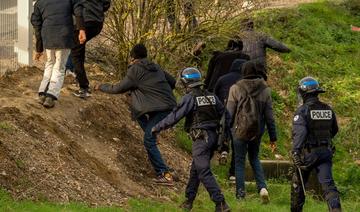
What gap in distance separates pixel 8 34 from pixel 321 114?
5401mm

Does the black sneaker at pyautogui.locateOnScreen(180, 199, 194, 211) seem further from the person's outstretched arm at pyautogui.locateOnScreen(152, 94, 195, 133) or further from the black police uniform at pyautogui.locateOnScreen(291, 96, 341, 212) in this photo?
the black police uniform at pyautogui.locateOnScreen(291, 96, 341, 212)

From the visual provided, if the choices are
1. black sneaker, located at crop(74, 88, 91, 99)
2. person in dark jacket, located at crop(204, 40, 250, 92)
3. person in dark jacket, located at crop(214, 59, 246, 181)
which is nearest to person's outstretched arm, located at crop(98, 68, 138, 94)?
black sneaker, located at crop(74, 88, 91, 99)

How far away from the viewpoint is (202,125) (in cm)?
987

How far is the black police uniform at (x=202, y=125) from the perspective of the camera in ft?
32.3

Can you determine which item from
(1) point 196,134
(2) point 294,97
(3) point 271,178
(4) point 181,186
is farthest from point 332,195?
(2) point 294,97

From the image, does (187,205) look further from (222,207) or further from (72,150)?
(72,150)

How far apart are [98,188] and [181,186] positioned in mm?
1726

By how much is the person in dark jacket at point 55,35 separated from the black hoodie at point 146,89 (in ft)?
2.59

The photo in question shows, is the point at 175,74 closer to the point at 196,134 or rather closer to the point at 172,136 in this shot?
the point at 172,136

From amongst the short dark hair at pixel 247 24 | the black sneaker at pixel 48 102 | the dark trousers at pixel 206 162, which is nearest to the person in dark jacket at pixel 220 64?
the short dark hair at pixel 247 24

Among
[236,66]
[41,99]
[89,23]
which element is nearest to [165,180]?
[41,99]

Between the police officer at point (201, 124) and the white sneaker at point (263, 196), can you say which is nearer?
the police officer at point (201, 124)

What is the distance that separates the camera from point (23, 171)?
9.48 meters

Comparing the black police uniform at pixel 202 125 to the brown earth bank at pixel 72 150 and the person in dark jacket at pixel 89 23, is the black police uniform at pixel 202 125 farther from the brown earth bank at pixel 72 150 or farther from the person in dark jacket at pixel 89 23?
the person in dark jacket at pixel 89 23
